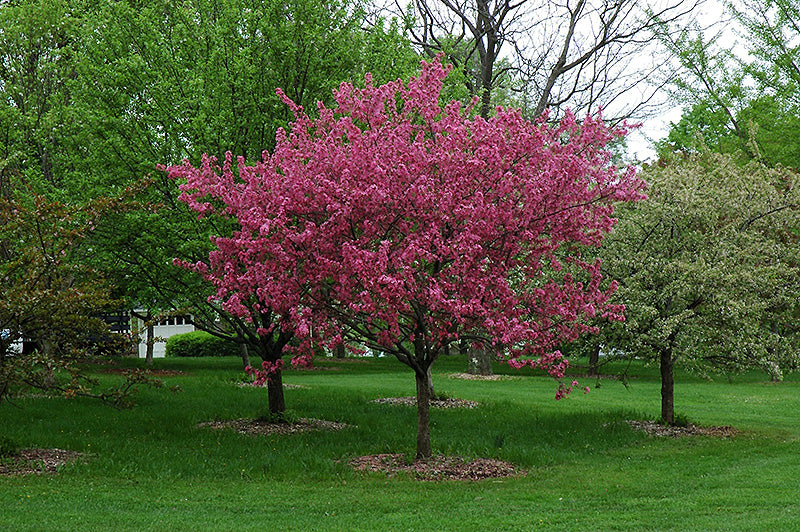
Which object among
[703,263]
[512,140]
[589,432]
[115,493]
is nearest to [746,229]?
[703,263]

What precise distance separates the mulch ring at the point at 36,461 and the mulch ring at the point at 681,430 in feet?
32.6

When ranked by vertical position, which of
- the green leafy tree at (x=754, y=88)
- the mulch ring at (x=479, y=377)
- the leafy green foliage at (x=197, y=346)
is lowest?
the mulch ring at (x=479, y=377)

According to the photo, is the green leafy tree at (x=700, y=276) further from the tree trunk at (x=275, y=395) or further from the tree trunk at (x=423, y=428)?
the tree trunk at (x=275, y=395)

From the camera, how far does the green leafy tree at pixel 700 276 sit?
44.5 feet

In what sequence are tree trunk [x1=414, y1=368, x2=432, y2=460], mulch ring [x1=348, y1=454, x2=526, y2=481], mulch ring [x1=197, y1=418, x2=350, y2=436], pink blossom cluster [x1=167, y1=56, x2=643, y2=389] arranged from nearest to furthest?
pink blossom cluster [x1=167, y1=56, x2=643, y2=389] → mulch ring [x1=348, y1=454, x2=526, y2=481] → tree trunk [x1=414, y1=368, x2=432, y2=460] → mulch ring [x1=197, y1=418, x2=350, y2=436]

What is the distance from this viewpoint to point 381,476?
10344 millimetres

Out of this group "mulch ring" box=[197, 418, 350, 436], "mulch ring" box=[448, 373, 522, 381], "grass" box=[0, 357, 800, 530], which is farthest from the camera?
"mulch ring" box=[448, 373, 522, 381]

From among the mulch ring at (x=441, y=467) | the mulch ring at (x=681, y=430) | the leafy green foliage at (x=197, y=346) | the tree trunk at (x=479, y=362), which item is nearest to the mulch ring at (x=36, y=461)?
the mulch ring at (x=441, y=467)

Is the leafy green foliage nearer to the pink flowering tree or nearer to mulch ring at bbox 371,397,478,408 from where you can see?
mulch ring at bbox 371,397,478,408

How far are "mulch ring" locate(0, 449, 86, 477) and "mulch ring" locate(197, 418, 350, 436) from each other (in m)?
3.21

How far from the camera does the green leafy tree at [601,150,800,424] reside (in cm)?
1357

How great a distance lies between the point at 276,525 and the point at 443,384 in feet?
58.0

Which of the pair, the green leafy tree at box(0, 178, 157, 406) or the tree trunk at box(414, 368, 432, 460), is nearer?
the green leafy tree at box(0, 178, 157, 406)

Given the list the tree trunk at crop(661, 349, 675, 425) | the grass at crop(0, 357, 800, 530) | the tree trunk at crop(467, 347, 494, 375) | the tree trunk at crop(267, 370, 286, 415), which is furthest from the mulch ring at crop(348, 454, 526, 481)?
the tree trunk at crop(467, 347, 494, 375)
